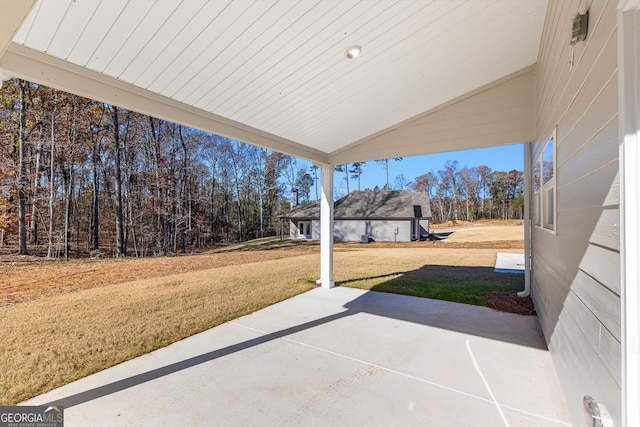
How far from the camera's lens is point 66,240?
1074 cm

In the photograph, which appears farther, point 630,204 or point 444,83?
point 444,83

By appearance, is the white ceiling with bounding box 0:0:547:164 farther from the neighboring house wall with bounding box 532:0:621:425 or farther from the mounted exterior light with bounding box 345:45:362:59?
the neighboring house wall with bounding box 532:0:621:425

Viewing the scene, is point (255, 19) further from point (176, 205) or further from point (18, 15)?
point (176, 205)

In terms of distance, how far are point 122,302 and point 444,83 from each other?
6.54 metres

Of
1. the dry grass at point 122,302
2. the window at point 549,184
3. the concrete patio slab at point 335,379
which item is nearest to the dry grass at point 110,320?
the dry grass at point 122,302

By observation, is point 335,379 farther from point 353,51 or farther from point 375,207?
point 375,207

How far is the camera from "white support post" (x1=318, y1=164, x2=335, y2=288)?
5840 mm

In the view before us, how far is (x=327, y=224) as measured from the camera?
19.4 ft

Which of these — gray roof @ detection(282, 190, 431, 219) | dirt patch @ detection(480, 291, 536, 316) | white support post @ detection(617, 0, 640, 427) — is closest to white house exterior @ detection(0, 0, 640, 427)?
white support post @ detection(617, 0, 640, 427)

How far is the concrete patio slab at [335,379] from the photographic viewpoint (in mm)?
2125

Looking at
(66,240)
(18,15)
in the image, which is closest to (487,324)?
(18,15)

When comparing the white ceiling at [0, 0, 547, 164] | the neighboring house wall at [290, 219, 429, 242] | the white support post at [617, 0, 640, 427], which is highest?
the white ceiling at [0, 0, 547, 164]

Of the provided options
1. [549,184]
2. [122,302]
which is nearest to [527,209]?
[549,184]

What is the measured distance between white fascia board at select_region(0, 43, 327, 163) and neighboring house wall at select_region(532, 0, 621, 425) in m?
3.45
